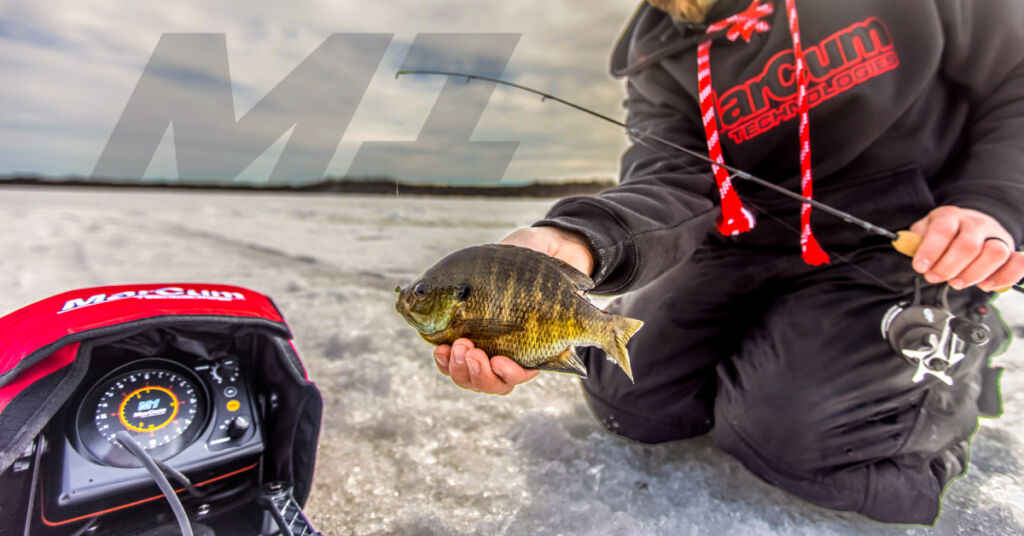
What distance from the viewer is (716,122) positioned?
1.92 meters

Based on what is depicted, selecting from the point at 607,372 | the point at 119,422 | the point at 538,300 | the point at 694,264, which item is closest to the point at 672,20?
the point at 694,264

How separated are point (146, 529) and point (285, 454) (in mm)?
302

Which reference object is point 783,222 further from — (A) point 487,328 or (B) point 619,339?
(A) point 487,328

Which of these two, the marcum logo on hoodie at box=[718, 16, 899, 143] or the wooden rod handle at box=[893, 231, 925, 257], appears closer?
the wooden rod handle at box=[893, 231, 925, 257]

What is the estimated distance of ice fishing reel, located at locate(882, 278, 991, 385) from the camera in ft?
5.01

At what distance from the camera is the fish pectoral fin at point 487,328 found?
1.08 meters

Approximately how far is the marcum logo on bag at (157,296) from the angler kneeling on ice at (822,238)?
0.77 m

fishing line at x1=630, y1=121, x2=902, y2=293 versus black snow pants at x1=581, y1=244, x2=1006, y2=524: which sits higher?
fishing line at x1=630, y1=121, x2=902, y2=293

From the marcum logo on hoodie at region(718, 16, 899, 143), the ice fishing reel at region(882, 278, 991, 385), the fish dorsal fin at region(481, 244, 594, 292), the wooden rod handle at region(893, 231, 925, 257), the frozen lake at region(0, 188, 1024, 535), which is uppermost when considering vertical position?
the marcum logo on hoodie at region(718, 16, 899, 143)

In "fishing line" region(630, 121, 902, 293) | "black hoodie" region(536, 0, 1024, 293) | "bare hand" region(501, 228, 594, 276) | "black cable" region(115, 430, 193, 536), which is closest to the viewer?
"black cable" region(115, 430, 193, 536)

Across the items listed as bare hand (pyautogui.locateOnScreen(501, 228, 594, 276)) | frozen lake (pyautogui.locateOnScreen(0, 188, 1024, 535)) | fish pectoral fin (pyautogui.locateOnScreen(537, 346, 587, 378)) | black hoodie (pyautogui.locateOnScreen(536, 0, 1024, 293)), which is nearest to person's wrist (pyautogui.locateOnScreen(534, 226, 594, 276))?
bare hand (pyautogui.locateOnScreen(501, 228, 594, 276))

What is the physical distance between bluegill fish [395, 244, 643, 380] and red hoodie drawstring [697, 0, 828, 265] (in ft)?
3.00

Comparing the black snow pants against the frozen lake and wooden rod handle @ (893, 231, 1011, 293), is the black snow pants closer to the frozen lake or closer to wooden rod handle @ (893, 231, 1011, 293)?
the frozen lake

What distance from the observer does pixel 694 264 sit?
2.20m
